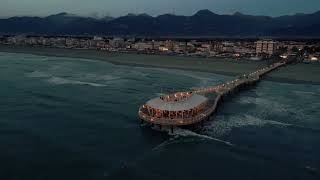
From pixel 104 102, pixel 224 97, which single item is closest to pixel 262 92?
pixel 224 97

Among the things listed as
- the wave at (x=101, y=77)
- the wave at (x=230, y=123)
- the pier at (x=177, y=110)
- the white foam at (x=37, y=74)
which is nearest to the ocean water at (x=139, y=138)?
the wave at (x=230, y=123)

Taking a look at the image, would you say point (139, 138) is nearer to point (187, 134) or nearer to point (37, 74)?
point (187, 134)

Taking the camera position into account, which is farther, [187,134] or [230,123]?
[230,123]

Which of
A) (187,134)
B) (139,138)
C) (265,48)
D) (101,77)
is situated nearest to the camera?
(139,138)

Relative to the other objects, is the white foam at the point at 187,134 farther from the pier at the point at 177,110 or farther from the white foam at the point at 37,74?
the white foam at the point at 37,74

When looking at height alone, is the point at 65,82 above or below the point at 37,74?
below

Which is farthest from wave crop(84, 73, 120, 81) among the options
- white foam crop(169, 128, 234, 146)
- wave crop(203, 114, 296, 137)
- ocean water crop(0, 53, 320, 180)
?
white foam crop(169, 128, 234, 146)

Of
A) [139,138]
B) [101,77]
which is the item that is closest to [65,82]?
[101,77]
